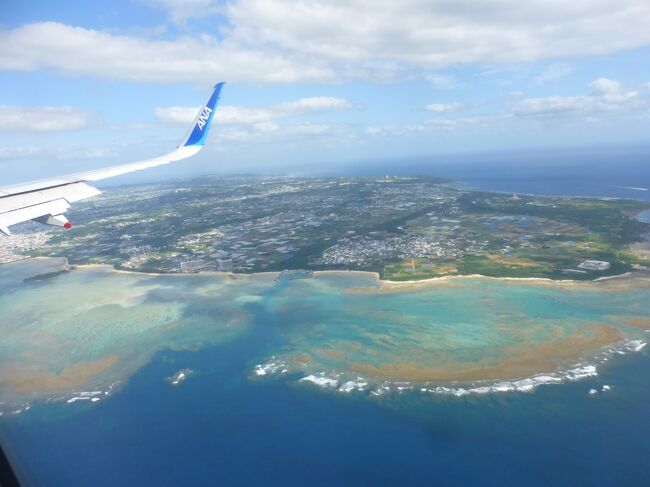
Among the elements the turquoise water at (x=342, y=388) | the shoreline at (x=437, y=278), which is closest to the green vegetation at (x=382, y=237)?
the shoreline at (x=437, y=278)

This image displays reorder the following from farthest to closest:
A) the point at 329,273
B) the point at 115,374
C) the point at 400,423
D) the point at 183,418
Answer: the point at 329,273, the point at 115,374, the point at 183,418, the point at 400,423

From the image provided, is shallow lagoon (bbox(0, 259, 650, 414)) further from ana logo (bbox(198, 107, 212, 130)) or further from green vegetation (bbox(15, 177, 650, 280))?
ana logo (bbox(198, 107, 212, 130))

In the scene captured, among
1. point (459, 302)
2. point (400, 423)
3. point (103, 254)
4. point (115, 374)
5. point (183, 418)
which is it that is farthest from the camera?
point (103, 254)

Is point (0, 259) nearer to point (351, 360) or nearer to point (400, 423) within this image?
point (351, 360)

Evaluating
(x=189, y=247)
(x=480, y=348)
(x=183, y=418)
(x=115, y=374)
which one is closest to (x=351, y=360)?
(x=480, y=348)

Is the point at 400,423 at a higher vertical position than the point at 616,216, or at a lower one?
lower

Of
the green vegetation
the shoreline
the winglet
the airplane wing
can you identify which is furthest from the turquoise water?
the winglet
